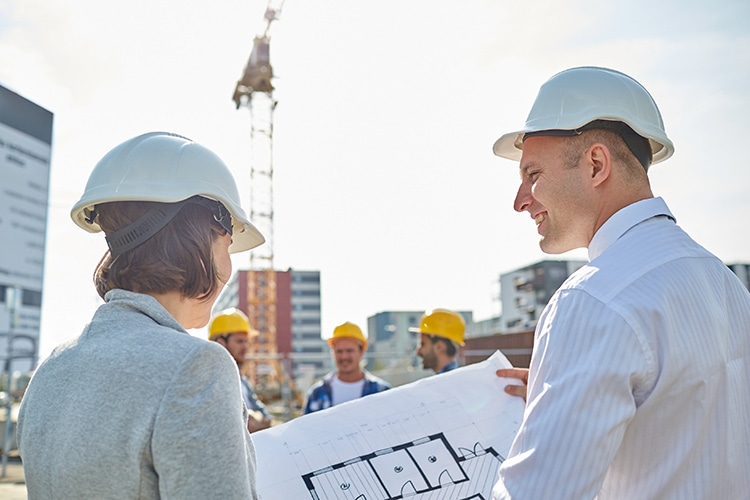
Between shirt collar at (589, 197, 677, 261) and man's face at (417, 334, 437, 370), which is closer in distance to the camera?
shirt collar at (589, 197, 677, 261)

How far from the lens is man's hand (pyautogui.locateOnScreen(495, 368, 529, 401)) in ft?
7.27

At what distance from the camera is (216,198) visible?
1.59m

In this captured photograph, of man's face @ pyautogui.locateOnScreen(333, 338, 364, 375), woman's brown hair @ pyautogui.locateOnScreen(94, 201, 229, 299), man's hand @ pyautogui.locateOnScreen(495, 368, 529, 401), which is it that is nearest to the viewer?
woman's brown hair @ pyautogui.locateOnScreen(94, 201, 229, 299)

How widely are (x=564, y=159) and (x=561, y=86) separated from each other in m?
0.21

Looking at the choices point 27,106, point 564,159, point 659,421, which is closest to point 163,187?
point 564,159

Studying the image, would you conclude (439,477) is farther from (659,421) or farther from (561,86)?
(561,86)

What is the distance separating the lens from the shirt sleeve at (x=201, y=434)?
3.88ft

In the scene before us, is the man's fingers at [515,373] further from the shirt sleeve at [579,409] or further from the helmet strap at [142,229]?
the helmet strap at [142,229]

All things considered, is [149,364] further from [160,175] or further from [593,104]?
[593,104]

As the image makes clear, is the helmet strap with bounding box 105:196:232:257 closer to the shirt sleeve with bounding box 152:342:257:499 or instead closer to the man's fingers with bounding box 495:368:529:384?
the shirt sleeve with bounding box 152:342:257:499

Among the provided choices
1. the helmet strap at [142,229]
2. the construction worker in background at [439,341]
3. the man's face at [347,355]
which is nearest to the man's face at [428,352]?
the construction worker in background at [439,341]

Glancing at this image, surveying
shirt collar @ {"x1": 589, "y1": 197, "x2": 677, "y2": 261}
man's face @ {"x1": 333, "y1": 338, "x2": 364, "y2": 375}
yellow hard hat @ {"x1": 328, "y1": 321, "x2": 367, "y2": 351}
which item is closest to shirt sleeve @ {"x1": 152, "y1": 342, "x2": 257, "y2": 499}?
shirt collar @ {"x1": 589, "y1": 197, "x2": 677, "y2": 261}

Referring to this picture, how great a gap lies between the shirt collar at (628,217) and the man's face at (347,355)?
5747 mm

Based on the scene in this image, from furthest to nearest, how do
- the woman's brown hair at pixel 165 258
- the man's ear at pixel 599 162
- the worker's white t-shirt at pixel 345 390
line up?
the worker's white t-shirt at pixel 345 390 → the man's ear at pixel 599 162 → the woman's brown hair at pixel 165 258
